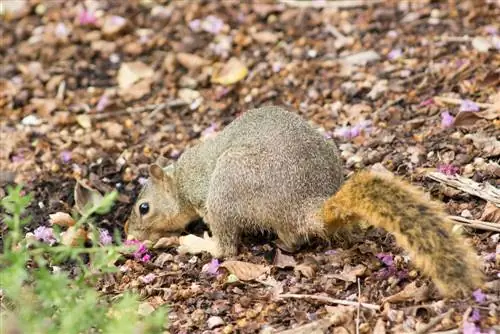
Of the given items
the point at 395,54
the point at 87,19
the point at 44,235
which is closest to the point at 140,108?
the point at 87,19

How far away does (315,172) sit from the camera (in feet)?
18.2

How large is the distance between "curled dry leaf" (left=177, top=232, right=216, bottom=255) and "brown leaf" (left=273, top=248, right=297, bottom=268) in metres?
0.55

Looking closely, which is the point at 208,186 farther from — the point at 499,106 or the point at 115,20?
the point at 115,20

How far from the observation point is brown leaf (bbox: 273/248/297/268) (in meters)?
5.49

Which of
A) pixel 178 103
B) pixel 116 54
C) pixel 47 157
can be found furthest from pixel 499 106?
pixel 116 54

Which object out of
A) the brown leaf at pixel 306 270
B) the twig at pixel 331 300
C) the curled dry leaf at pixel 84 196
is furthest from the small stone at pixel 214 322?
the curled dry leaf at pixel 84 196

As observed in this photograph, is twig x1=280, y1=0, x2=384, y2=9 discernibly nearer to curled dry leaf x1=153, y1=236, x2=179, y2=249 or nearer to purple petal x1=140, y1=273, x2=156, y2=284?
curled dry leaf x1=153, y1=236, x2=179, y2=249

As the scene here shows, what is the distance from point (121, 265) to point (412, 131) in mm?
2581

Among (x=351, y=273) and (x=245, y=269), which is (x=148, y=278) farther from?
(x=351, y=273)

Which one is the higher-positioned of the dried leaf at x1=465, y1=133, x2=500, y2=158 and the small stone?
the dried leaf at x1=465, y1=133, x2=500, y2=158

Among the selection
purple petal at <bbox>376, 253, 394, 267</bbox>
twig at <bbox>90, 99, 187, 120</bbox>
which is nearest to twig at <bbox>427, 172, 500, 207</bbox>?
purple petal at <bbox>376, 253, 394, 267</bbox>

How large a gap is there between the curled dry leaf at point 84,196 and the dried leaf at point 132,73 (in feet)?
6.62

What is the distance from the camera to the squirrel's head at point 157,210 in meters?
6.59

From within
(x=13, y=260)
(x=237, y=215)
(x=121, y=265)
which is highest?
(x=13, y=260)
